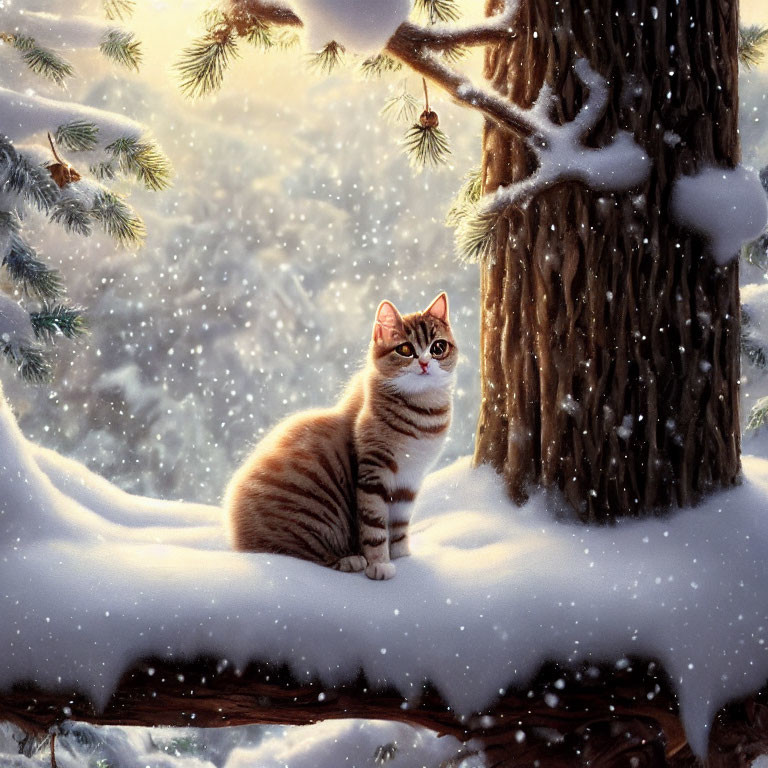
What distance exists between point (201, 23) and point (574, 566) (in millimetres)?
1729

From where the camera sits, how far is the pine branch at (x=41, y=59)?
2.37 m

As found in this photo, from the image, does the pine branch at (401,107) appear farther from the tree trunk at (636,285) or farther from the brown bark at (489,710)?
the brown bark at (489,710)

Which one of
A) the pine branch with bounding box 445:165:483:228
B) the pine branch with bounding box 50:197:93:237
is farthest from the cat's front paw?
the pine branch with bounding box 50:197:93:237

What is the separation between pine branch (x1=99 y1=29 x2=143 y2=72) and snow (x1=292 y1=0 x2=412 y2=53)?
3.26 feet

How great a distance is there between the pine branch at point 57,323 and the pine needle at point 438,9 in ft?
4.32

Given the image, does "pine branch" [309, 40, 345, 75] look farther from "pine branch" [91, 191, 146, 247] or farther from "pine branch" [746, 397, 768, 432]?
"pine branch" [746, 397, 768, 432]

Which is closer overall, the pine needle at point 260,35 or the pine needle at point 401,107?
the pine needle at point 260,35

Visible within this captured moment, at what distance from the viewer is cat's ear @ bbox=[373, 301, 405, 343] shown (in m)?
1.86

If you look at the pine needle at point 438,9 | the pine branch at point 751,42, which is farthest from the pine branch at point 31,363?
the pine branch at point 751,42

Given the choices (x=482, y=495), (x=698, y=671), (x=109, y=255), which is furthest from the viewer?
(x=109, y=255)

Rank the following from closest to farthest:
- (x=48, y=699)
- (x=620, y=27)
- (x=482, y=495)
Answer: (x=48, y=699)
(x=620, y=27)
(x=482, y=495)

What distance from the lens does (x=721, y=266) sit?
1.96m

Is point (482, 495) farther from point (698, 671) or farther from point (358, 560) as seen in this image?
point (698, 671)

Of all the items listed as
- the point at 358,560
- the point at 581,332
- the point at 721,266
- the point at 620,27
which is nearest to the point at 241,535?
the point at 358,560
